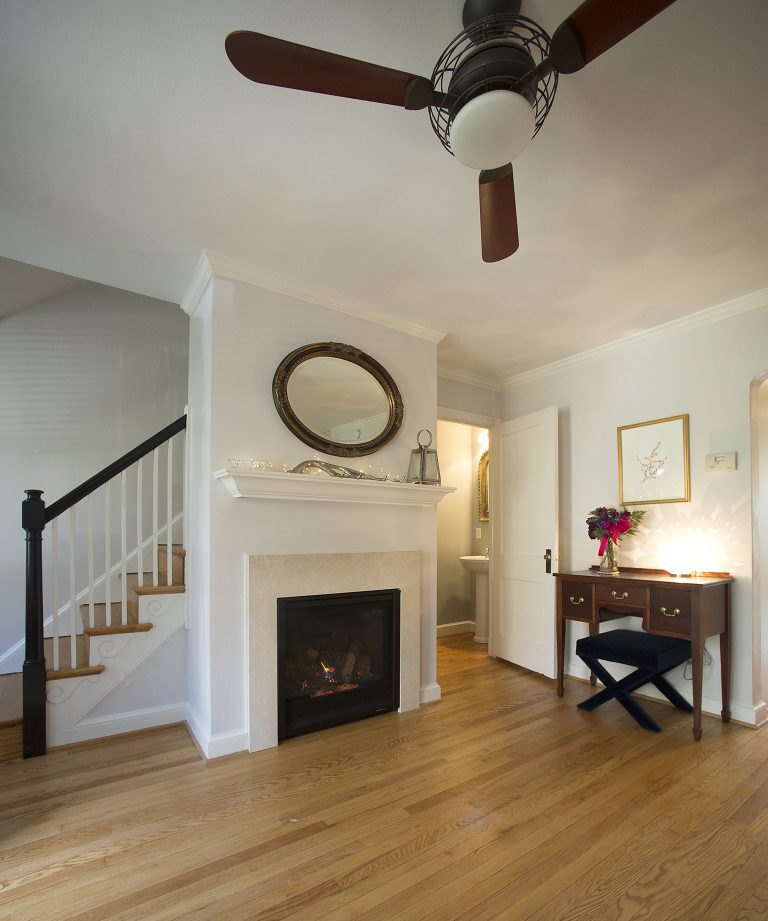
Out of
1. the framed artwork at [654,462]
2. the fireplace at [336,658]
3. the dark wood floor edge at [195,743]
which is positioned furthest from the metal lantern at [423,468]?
the dark wood floor edge at [195,743]

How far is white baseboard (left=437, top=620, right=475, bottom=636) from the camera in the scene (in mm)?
5355

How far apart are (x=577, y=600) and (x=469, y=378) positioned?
212cm

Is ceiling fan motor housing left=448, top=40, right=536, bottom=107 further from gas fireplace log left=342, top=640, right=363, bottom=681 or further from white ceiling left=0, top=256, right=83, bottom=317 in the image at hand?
white ceiling left=0, top=256, right=83, bottom=317

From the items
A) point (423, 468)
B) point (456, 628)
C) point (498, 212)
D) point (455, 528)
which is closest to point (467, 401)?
point (423, 468)

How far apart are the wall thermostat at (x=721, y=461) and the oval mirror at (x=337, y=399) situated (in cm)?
202

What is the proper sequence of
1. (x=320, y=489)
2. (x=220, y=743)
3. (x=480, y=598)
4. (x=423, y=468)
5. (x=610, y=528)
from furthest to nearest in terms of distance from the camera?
(x=480, y=598)
(x=610, y=528)
(x=423, y=468)
(x=320, y=489)
(x=220, y=743)

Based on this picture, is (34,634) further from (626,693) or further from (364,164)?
(626,693)

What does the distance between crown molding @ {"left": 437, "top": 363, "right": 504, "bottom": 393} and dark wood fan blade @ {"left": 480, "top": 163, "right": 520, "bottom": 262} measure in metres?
2.54

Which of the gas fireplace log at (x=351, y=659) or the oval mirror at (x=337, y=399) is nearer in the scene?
the oval mirror at (x=337, y=399)

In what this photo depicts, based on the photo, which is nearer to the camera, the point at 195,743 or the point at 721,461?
the point at 195,743

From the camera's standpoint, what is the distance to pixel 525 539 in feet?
13.9

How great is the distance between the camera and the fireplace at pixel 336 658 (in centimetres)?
280

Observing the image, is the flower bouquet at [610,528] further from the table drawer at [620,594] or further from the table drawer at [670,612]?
the table drawer at [670,612]

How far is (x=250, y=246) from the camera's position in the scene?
2625 mm
